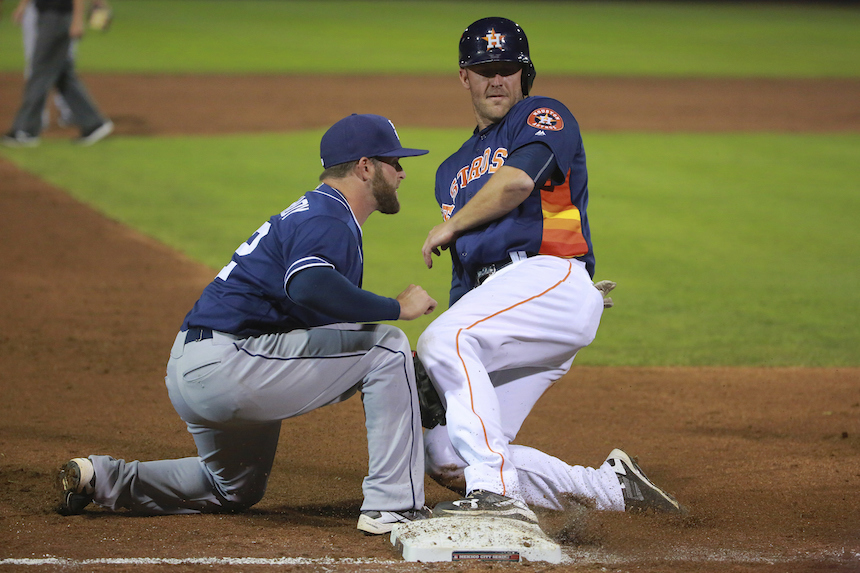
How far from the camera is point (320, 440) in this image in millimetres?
5070

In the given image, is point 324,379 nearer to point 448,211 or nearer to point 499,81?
point 448,211

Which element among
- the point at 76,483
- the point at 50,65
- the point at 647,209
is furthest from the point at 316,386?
the point at 50,65

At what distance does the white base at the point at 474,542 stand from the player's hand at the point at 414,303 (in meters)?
0.72

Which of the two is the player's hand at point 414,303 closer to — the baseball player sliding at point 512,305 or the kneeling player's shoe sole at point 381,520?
the baseball player sliding at point 512,305

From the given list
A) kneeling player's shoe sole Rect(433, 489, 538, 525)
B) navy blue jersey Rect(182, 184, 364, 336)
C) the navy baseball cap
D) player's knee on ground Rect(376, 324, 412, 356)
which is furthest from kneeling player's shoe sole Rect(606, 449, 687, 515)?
the navy baseball cap

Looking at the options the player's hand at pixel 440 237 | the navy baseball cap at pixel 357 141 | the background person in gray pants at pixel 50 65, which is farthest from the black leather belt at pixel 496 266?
the background person in gray pants at pixel 50 65

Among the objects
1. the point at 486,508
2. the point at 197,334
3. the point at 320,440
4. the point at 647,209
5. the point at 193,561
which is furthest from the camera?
the point at 647,209

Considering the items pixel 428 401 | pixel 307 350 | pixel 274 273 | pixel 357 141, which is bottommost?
pixel 428 401

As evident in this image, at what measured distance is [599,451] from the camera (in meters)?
4.94

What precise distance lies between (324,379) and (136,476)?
0.89m

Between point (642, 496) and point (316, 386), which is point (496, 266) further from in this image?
point (642, 496)

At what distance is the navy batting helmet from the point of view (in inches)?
167

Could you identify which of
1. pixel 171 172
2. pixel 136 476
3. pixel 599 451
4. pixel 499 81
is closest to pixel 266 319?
pixel 136 476

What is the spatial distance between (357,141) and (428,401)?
1.04 metres
